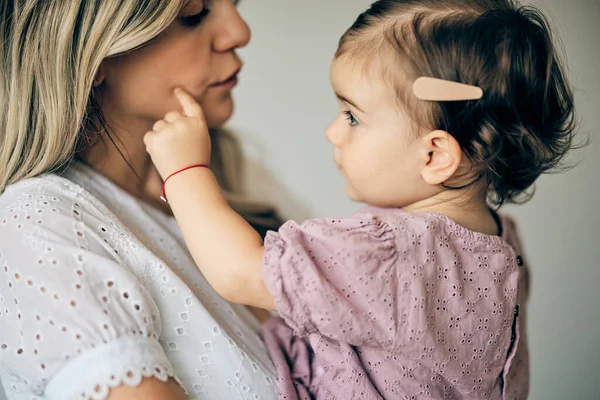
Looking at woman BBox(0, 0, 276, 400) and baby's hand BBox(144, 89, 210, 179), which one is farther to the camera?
baby's hand BBox(144, 89, 210, 179)

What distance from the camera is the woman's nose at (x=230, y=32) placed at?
0.96 metres

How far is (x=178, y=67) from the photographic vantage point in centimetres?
94

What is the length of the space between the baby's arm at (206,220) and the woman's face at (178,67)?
0.08 meters

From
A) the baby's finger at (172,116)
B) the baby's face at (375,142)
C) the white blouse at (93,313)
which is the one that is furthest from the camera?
the baby's finger at (172,116)

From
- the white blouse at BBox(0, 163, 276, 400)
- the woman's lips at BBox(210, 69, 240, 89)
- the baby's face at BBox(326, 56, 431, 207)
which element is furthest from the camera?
the woman's lips at BBox(210, 69, 240, 89)

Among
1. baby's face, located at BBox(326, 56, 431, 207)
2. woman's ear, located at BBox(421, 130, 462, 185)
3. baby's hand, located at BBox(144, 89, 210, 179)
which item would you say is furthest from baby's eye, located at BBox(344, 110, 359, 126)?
baby's hand, located at BBox(144, 89, 210, 179)

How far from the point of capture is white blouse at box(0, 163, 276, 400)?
0.68 m

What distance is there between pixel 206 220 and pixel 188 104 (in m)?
0.24

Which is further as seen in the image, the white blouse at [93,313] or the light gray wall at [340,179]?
the light gray wall at [340,179]

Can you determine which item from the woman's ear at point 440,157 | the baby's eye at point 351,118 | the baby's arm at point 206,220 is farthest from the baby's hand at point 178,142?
the woman's ear at point 440,157

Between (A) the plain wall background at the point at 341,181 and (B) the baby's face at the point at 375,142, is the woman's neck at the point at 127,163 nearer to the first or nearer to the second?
(A) the plain wall background at the point at 341,181

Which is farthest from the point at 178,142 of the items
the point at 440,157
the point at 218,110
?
the point at 440,157

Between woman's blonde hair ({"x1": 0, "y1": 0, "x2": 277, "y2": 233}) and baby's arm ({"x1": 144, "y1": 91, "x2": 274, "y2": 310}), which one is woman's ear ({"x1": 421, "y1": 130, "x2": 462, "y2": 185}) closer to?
baby's arm ({"x1": 144, "y1": 91, "x2": 274, "y2": 310})

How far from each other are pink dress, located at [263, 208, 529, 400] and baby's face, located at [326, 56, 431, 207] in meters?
0.07
